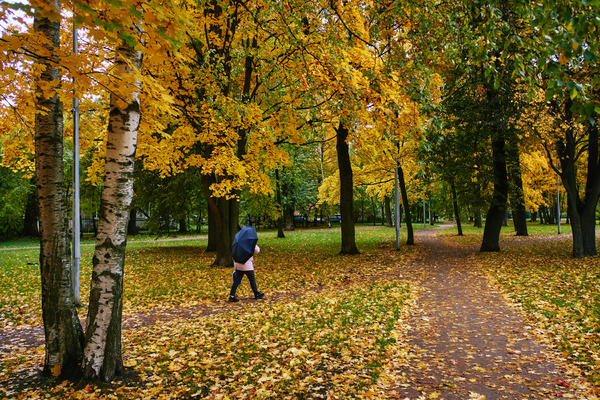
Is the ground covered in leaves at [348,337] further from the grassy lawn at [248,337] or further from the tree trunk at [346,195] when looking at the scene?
the tree trunk at [346,195]

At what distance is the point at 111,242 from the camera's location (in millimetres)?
3812

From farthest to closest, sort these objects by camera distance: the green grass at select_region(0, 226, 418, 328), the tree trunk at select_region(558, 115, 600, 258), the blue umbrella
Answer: the tree trunk at select_region(558, 115, 600, 258)
the green grass at select_region(0, 226, 418, 328)
the blue umbrella

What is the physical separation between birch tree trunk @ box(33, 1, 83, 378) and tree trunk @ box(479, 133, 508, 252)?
559 inches

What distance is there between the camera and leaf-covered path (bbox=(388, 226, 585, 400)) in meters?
3.88

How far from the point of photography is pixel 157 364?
15.2 feet

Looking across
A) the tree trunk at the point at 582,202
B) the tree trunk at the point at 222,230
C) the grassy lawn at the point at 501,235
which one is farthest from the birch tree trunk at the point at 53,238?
the grassy lawn at the point at 501,235

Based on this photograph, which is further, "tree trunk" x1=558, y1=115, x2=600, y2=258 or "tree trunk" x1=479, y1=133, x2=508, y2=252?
"tree trunk" x1=479, y1=133, x2=508, y2=252

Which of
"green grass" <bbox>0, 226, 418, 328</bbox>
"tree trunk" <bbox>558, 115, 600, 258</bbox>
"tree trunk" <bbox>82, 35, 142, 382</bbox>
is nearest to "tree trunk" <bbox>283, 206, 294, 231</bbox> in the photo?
"green grass" <bbox>0, 226, 418, 328</bbox>

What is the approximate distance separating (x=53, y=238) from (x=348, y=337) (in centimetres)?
424

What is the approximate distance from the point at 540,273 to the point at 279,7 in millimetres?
10084

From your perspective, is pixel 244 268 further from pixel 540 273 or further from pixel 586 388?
pixel 540 273

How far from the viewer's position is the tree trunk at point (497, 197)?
14531 mm

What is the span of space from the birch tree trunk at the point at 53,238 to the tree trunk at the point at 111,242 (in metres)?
0.35

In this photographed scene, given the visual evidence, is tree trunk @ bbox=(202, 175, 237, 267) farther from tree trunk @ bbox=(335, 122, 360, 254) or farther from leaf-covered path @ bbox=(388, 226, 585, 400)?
leaf-covered path @ bbox=(388, 226, 585, 400)
